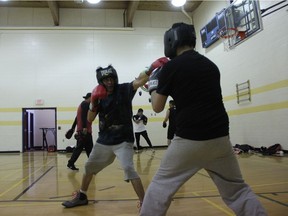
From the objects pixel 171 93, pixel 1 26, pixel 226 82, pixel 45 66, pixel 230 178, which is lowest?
pixel 230 178

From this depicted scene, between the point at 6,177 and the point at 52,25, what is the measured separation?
10.4 metres

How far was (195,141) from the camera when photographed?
1.82 m

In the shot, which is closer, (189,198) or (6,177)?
(189,198)

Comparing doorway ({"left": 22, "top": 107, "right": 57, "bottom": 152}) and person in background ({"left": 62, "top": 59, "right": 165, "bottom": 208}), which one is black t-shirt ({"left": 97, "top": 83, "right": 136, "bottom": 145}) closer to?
person in background ({"left": 62, "top": 59, "right": 165, "bottom": 208})

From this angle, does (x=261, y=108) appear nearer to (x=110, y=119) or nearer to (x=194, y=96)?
(x=110, y=119)

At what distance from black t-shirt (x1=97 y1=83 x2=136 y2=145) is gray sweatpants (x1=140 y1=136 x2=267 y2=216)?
52.9 inches

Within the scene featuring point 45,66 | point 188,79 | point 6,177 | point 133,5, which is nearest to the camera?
point 188,79

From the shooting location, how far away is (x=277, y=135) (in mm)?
8812

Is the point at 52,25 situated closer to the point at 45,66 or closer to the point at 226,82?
the point at 45,66

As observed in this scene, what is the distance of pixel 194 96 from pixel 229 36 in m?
9.37

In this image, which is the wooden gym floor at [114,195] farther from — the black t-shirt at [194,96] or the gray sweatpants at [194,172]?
the black t-shirt at [194,96]

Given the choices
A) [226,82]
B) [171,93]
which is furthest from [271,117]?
[171,93]

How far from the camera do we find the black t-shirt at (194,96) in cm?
184

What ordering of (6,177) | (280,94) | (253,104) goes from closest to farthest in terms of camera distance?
(6,177) < (280,94) < (253,104)
